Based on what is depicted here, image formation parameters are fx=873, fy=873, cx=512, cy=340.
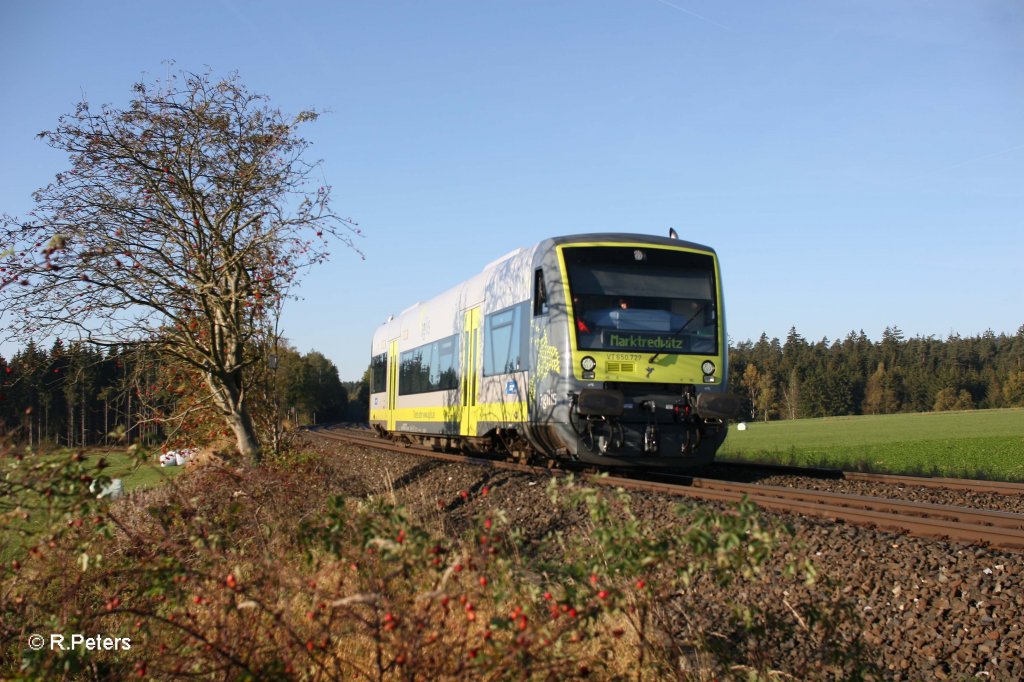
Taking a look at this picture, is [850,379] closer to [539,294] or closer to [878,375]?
[878,375]

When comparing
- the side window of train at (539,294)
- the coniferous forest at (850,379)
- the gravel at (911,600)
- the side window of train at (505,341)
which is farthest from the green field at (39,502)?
the coniferous forest at (850,379)

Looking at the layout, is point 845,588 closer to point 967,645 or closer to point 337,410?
point 967,645

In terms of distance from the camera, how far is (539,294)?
12594 mm

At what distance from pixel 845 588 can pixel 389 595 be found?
3955 millimetres

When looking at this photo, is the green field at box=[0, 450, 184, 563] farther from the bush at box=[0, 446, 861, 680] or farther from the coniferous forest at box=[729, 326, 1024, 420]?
the coniferous forest at box=[729, 326, 1024, 420]

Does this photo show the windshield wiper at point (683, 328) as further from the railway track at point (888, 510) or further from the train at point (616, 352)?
the railway track at point (888, 510)

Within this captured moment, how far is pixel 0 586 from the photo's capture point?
4820 millimetres

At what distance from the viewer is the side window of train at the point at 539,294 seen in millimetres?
12438

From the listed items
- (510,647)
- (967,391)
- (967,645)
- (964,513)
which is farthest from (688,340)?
(967,391)

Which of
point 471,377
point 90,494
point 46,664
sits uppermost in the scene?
point 471,377

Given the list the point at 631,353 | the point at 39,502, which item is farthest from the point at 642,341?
the point at 39,502

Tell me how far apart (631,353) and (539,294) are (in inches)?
64.9

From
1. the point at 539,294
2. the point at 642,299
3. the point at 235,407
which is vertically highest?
the point at 539,294

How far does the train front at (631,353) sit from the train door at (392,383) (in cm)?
1181
